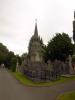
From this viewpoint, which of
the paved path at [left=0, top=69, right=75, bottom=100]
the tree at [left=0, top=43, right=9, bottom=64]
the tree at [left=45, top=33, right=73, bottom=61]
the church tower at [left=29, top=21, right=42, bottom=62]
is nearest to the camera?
the paved path at [left=0, top=69, right=75, bottom=100]

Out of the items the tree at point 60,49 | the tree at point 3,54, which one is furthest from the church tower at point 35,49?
the tree at point 3,54

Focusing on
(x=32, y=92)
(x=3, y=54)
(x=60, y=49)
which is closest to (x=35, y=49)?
(x=60, y=49)

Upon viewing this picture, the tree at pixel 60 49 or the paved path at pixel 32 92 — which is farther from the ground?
the tree at pixel 60 49

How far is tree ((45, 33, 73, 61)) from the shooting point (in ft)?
213

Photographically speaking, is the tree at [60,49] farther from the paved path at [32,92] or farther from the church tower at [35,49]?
the paved path at [32,92]

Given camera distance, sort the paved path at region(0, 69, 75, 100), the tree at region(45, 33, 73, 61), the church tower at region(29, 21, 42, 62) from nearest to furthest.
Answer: the paved path at region(0, 69, 75, 100) < the tree at region(45, 33, 73, 61) < the church tower at region(29, 21, 42, 62)

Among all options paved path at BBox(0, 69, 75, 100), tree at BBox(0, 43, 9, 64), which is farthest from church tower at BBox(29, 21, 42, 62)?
paved path at BBox(0, 69, 75, 100)

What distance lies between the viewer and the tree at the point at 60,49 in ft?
213

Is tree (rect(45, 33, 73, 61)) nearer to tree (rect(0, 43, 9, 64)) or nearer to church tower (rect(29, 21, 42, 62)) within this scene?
church tower (rect(29, 21, 42, 62))

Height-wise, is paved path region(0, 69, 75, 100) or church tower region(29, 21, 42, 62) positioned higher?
church tower region(29, 21, 42, 62)

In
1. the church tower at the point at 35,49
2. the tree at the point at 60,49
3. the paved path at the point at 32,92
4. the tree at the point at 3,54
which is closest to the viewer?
the paved path at the point at 32,92

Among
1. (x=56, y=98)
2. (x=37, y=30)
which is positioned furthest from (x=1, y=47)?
(x=56, y=98)

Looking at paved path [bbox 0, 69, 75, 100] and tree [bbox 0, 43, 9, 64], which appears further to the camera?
tree [bbox 0, 43, 9, 64]

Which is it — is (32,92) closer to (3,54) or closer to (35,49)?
(35,49)
